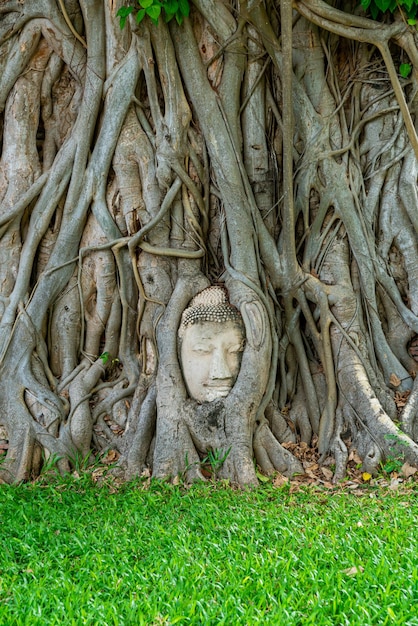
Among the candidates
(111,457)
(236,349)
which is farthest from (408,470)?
(111,457)

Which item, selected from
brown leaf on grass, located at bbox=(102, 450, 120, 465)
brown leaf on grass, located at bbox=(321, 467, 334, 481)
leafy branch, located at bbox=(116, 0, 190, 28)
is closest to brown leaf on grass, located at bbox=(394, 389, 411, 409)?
brown leaf on grass, located at bbox=(321, 467, 334, 481)

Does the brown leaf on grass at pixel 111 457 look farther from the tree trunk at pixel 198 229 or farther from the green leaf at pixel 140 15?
the green leaf at pixel 140 15

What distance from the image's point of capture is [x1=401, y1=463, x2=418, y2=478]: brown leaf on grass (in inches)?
155

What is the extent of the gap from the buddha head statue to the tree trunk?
0.07m

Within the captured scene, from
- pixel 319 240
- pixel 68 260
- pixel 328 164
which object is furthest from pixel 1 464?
pixel 328 164

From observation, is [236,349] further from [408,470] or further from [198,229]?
[408,470]

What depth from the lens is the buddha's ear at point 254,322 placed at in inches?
173

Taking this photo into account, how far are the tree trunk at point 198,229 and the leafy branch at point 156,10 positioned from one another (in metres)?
0.10

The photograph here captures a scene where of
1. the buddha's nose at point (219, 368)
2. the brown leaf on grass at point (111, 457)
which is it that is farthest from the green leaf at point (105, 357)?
the buddha's nose at point (219, 368)

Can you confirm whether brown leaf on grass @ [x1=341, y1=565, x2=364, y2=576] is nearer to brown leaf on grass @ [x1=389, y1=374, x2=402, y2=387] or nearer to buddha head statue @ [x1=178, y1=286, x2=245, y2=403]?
buddha head statue @ [x1=178, y1=286, x2=245, y2=403]

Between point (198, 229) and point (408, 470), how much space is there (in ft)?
7.53

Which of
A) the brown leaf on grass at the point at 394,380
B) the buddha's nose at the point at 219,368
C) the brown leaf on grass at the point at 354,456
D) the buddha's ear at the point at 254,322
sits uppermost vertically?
the buddha's ear at the point at 254,322

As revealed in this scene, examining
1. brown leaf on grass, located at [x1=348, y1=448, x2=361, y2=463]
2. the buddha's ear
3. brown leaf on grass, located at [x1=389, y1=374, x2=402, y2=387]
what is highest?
the buddha's ear

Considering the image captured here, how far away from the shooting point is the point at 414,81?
5.00 meters
